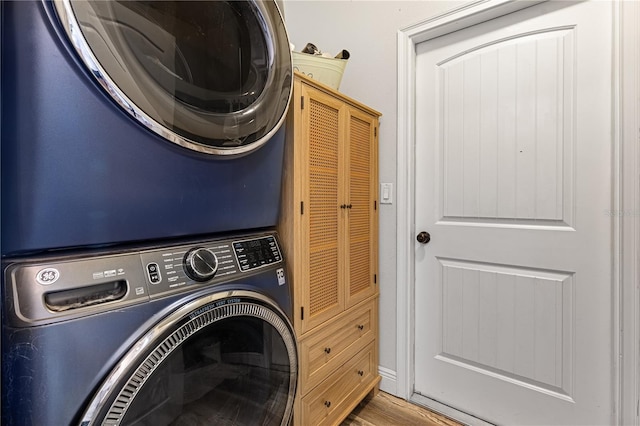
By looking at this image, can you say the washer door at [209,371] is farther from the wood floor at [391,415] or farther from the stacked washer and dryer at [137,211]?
the wood floor at [391,415]

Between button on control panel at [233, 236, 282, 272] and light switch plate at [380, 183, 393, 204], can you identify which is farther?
light switch plate at [380, 183, 393, 204]

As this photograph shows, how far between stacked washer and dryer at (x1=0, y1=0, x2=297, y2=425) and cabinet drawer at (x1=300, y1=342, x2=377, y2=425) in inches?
12.2

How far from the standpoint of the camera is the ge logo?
0.58 metres

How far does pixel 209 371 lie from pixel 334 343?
2.30ft

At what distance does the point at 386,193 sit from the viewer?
178cm

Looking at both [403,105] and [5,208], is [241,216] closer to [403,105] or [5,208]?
[5,208]

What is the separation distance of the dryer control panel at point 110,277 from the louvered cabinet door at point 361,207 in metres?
0.73

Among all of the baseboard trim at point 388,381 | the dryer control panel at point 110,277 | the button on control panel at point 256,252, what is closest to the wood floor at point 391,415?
the baseboard trim at point 388,381

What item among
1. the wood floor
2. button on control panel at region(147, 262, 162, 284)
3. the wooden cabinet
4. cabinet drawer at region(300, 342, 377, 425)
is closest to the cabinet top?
the wooden cabinet

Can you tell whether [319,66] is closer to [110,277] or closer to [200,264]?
[200,264]

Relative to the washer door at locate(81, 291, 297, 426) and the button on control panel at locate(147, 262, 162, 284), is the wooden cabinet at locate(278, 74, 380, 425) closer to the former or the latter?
the washer door at locate(81, 291, 297, 426)

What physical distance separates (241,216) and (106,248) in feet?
1.18

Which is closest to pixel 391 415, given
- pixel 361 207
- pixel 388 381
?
pixel 388 381

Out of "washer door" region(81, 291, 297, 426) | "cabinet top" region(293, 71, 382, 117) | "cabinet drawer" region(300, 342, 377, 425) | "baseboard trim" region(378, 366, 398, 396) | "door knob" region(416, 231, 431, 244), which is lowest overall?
"baseboard trim" region(378, 366, 398, 396)
